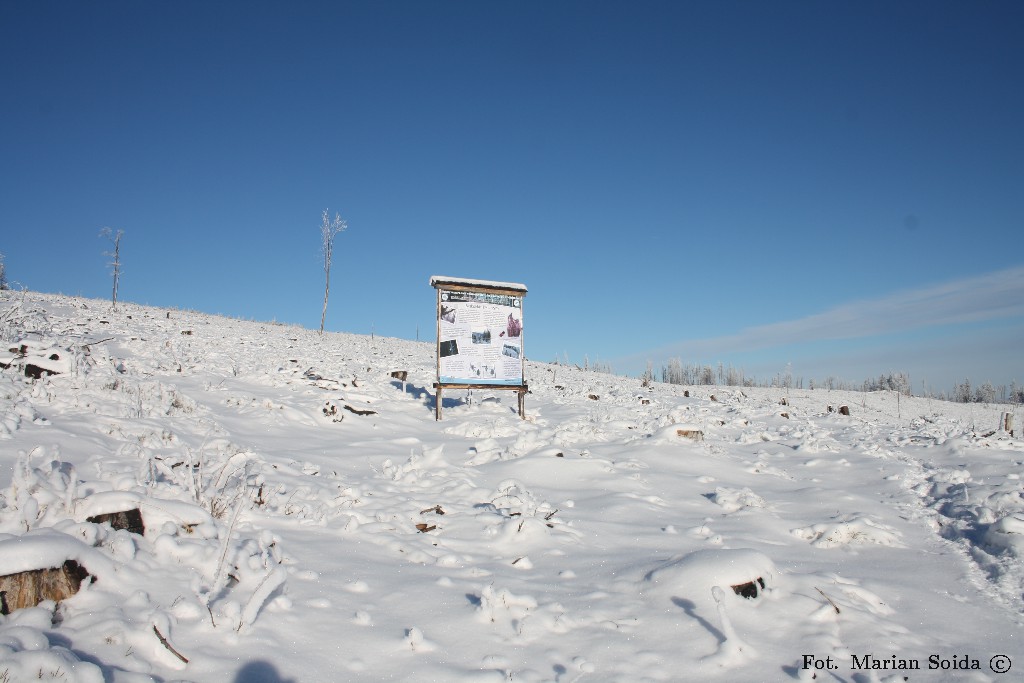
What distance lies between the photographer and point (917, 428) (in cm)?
1192

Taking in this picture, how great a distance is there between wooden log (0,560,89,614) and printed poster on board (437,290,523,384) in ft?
30.7

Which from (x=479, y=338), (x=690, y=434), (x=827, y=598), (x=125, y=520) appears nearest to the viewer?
(x=125, y=520)

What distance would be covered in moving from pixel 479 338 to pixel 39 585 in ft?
33.5

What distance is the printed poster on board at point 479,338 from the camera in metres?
12.6

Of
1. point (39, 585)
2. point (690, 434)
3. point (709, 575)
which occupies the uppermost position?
point (690, 434)

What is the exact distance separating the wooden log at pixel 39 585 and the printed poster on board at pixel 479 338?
934 centimetres

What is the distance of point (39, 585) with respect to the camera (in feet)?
9.43

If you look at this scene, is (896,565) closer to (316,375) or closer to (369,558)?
(369,558)

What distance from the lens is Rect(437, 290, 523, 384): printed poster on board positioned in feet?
41.3

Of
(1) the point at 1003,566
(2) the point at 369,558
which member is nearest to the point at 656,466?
(1) the point at 1003,566

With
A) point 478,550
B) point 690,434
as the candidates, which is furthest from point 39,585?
point 690,434

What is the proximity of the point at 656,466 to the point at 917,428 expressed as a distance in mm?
7555

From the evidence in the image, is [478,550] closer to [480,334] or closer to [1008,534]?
[1008,534]

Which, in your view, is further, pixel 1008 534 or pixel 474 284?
pixel 474 284
